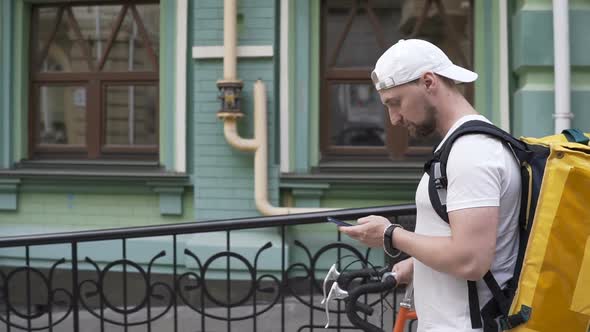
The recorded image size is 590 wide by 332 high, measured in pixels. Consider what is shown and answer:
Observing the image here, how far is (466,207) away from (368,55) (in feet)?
15.4

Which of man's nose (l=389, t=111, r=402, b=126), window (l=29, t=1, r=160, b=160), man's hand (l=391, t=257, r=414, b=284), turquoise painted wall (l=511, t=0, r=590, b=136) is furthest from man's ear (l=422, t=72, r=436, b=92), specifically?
window (l=29, t=1, r=160, b=160)

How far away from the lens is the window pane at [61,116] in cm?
662

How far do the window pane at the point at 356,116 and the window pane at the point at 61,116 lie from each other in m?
2.37

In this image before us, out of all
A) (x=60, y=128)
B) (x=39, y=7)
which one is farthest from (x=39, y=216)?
(x=39, y=7)

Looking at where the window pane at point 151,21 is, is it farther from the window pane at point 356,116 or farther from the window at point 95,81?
the window pane at point 356,116

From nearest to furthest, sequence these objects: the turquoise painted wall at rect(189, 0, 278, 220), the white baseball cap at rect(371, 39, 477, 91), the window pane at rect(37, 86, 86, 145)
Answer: the white baseball cap at rect(371, 39, 477, 91), the turquoise painted wall at rect(189, 0, 278, 220), the window pane at rect(37, 86, 86, 145)

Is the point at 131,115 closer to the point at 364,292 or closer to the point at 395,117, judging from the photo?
the point at 364,292

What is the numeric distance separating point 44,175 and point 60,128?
0.60 metres

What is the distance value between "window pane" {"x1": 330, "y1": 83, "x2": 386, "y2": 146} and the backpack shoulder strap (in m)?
4.48

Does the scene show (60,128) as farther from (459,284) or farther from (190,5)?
(459,284)

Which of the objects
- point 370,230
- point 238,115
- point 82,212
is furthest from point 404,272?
point 82,212

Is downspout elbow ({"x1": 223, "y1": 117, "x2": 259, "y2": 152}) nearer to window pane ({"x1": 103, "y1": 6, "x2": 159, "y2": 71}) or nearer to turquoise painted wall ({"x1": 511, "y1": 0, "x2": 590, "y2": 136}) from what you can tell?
window pane ({"x1": 103, "y1": 6, "x2": 159, "y2": 71})

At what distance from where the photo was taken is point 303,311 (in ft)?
17.2

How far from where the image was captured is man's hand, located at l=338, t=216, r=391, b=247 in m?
1.83
